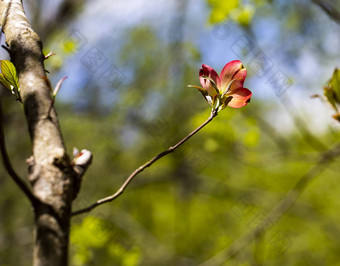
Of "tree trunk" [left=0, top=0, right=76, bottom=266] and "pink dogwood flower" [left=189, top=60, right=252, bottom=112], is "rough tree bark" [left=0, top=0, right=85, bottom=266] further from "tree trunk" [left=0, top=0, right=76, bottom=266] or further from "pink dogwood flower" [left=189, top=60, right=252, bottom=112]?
"pink dogwood flower" [left=189, top=60, right=252, bottom=112]

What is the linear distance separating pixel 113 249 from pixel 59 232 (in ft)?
6.91

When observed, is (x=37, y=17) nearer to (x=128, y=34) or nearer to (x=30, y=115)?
(x=128, y=34)

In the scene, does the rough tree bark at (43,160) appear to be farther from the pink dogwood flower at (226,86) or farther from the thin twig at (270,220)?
the thin twig at (270,220)

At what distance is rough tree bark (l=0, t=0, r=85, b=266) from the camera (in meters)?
0.50

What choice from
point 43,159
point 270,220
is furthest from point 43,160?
point 270,220

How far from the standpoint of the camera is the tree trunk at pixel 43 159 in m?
0.50

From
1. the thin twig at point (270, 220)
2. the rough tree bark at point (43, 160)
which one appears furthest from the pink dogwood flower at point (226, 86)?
the thin twig at point (270, 220)

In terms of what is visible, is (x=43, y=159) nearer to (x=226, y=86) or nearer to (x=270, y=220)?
(x=226, y=86)

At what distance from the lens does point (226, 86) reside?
77 centimetres

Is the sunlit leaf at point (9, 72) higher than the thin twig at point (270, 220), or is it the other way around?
the sunlit leaf at point (9, 72)

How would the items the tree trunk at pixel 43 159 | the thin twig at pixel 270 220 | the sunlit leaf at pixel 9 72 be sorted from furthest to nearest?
the thin twig at pixel 270 220 < the sunlit leaf at pixel 9 72 < the tree trunk at pixel 43 159

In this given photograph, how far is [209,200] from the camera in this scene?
8.56 metres

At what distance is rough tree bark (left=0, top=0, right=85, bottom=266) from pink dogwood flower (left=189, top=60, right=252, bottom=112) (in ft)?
1.01

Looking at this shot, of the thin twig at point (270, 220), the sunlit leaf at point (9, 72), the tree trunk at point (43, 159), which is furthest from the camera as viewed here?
the thin twig at point (270, 220)
